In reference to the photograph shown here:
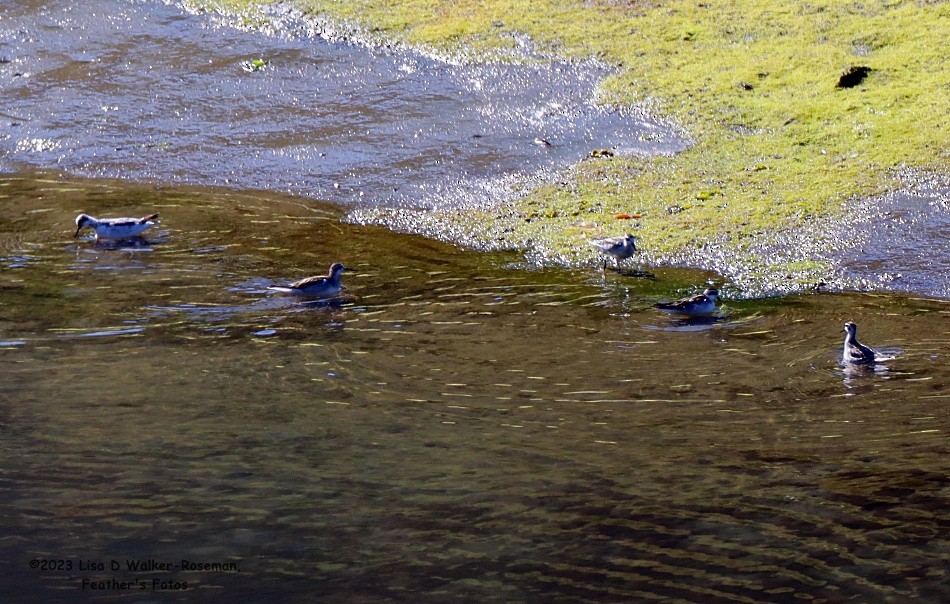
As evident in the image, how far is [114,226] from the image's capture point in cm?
1188

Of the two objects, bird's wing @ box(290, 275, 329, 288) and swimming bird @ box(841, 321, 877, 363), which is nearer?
swimming bird @ box(841, 321, 877, 363)

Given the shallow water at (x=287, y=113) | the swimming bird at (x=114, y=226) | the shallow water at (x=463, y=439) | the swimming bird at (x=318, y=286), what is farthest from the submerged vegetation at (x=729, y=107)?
the swimming bird at (x=114, y=226)

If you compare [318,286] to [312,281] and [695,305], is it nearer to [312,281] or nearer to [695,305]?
[312,281]

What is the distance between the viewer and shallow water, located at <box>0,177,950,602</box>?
661 centimetres

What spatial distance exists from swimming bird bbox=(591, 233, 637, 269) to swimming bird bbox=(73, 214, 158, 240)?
4.45 m

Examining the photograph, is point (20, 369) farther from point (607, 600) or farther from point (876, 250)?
point (876, 250)

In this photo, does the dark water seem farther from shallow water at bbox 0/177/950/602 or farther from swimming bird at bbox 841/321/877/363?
swimming bird at bbox 841/321/877/363

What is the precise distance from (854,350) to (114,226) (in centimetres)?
688

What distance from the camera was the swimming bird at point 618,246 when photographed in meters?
11.2

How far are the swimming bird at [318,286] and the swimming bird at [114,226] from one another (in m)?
1.98

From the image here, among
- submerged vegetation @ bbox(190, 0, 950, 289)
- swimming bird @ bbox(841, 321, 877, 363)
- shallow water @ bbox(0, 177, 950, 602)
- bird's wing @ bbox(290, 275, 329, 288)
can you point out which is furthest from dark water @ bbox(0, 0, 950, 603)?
submerged vegetation @ bbox(190, 0, 950, 289)

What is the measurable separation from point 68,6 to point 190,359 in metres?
11.5

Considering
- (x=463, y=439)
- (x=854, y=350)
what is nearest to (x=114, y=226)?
(x=463, y=439)

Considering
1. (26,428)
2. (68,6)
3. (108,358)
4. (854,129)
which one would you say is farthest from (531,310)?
(68,6)
